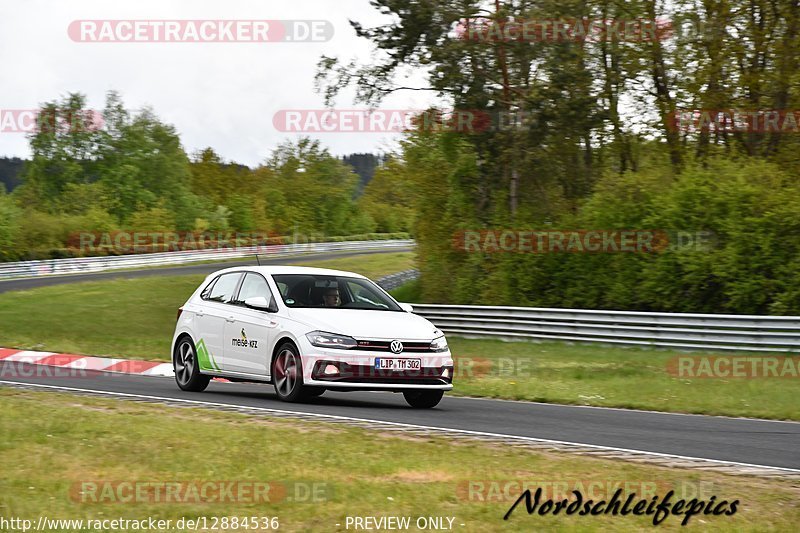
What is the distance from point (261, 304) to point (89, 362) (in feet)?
26.5

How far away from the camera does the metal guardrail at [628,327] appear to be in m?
20.7

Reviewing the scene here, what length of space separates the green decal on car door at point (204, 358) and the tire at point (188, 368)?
4.0 inches

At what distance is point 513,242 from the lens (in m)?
29.6

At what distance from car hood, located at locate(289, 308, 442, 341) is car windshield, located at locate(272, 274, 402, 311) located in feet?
1.06

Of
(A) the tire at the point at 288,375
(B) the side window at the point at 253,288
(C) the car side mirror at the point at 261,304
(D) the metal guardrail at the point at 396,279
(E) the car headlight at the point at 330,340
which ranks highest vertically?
(B) the side window at the point at 253,288

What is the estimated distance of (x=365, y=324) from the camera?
1216cm

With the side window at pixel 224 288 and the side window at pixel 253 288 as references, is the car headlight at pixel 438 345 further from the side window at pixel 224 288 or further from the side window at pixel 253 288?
the side window at pixel 224 288

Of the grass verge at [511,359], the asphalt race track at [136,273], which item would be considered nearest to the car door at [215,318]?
the grass verge at [511,359]

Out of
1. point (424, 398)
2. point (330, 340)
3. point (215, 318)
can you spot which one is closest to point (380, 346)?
point (330, 340)

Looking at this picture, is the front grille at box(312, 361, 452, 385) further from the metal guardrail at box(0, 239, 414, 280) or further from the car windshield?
the metal guardrail at box(0, 239, 414, 280)

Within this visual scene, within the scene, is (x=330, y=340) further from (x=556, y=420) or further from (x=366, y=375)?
(x=556, y=420)

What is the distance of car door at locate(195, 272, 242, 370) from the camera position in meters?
13.6

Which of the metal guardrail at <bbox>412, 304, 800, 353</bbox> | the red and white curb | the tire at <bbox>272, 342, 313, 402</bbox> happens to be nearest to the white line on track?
the tire at <bbox>272, 342, 313, 402</bbox>

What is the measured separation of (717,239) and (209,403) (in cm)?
1518
